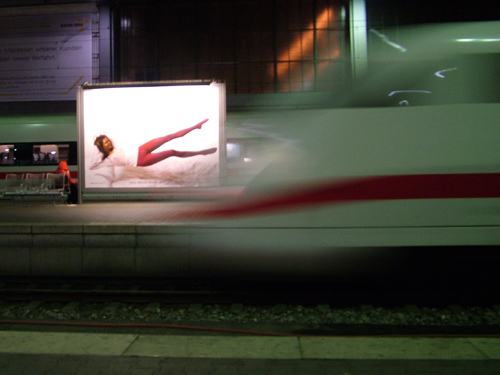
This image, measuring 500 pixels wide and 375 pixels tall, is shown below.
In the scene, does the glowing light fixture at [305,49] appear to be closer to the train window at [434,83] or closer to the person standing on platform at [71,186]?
the person standing on platform at [71,186]

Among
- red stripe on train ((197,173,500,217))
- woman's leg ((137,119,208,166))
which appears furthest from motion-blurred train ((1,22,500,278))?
woman's leg ((137,119,208,166))

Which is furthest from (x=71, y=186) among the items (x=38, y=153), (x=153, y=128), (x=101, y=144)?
(x=153, y=128)

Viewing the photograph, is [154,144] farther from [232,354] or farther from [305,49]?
[305,49]

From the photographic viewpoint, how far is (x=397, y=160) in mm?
4949

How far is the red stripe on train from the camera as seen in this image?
480cm

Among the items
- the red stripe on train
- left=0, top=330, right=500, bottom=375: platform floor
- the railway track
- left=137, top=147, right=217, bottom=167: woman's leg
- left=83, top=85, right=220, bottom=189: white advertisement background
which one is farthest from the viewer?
left=137, top=147, right=217, bottom=167: woman's leg

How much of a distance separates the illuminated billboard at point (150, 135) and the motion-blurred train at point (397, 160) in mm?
5644

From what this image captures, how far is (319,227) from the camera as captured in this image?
5.10 metres

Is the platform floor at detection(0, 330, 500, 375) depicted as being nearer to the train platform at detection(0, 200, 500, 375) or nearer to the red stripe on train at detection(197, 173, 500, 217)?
the train platform at detection(0, 200, 500, 375)

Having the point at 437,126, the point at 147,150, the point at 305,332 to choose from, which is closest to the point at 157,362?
the point at 305,332

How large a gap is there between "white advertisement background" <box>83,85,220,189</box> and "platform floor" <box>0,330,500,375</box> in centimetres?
699

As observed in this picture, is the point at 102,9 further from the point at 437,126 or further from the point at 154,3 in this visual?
the point at 437,126

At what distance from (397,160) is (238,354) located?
283 cm

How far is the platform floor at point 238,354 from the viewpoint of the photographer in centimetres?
334
